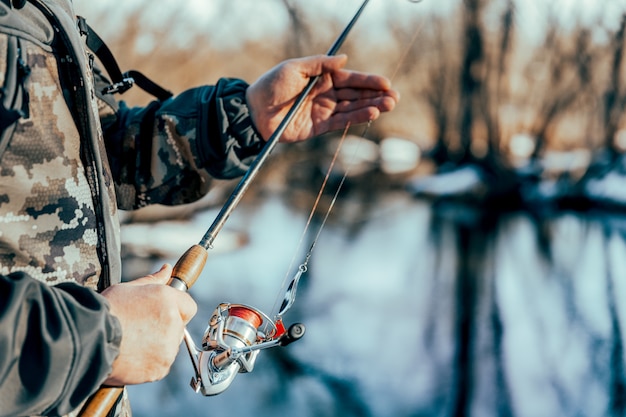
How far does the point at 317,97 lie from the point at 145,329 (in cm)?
94

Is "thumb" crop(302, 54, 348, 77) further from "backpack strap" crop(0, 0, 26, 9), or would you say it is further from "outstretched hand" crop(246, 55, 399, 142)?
"backpack strap" crop(0, 0, 26, 9)

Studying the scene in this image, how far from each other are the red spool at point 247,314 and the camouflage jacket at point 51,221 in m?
0.24

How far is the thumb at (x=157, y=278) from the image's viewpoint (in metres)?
1.05

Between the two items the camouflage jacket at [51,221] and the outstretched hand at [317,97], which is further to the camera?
the outstretched hand at [317,97]

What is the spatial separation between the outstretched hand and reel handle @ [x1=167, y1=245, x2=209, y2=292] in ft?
1.61

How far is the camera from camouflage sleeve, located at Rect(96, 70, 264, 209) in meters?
1.50

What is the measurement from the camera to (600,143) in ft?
13.0

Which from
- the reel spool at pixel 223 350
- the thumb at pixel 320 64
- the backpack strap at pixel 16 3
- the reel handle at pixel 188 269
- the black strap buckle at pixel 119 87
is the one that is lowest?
the reel spool at pixel 223 350

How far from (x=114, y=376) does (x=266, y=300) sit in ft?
10.8

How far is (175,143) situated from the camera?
1.51 metres

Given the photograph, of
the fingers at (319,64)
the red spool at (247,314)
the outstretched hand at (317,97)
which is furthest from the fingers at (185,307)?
the fingers at (319,64)

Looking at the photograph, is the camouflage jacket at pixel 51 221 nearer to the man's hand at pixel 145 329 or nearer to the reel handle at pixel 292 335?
the man's hand at pixel 145 329

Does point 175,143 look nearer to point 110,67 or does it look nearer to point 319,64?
point 110,67

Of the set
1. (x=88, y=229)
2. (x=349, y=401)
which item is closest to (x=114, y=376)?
(x=88, y=229)
